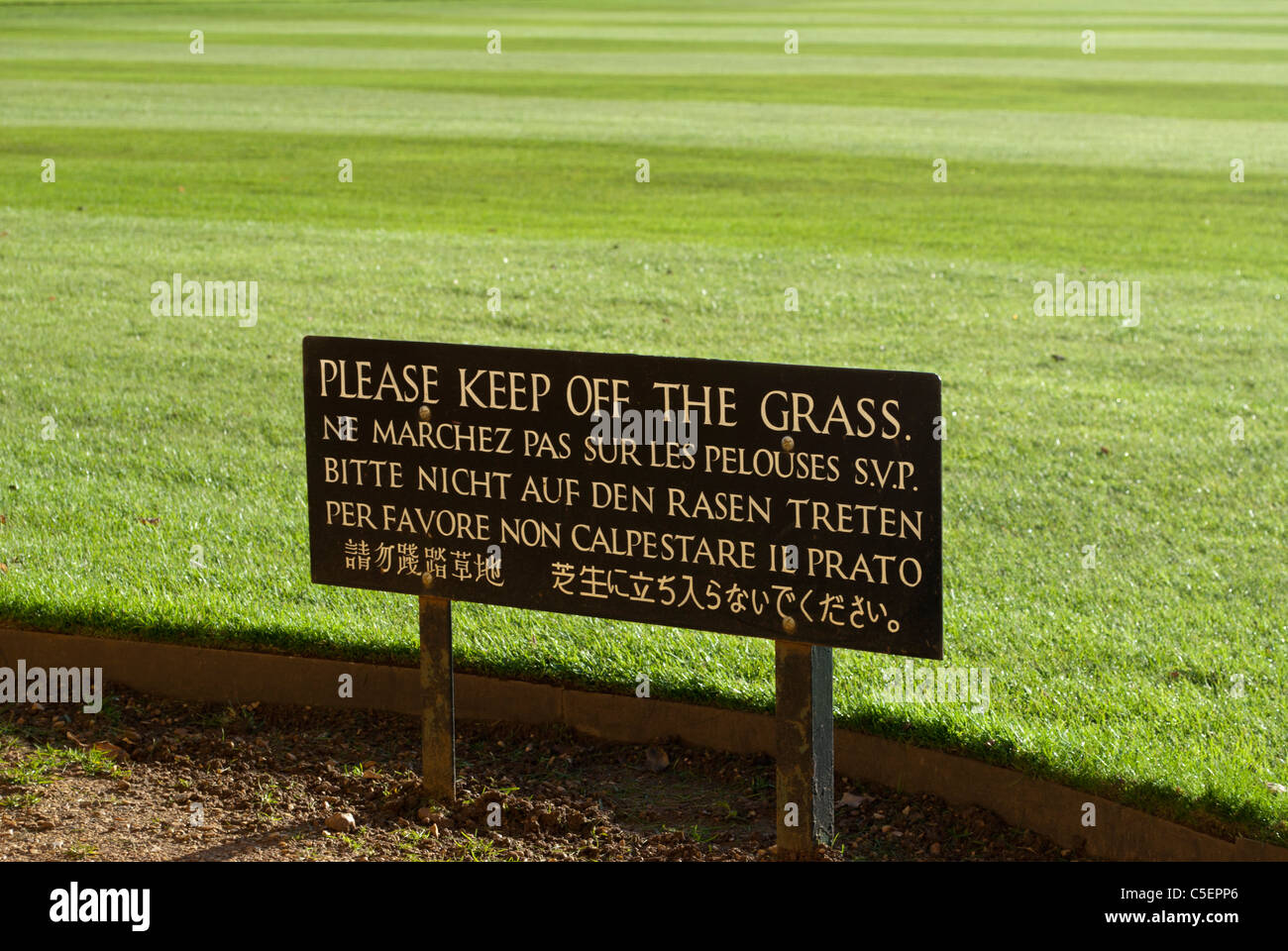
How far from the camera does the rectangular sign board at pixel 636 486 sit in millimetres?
4004

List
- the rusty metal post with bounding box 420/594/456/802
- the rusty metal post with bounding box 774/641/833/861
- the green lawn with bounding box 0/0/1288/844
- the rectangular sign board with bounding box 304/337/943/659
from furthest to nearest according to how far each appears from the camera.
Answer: the green lawn with bounding box 0/0/1288/844, the rusty metal post with bounding box 420/594/456/802, the rusty metal post with bounding box 774/641/833/861, the rectangular sign board with bounding box 304/337/943/659

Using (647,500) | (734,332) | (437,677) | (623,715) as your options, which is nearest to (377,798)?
(437,677)

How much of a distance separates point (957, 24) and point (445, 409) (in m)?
59.2

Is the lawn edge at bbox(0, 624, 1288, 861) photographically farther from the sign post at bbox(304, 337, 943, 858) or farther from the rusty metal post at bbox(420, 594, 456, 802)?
the rusty metal post at bbox(420, 594, 456, 802)

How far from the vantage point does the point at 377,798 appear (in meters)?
4.68

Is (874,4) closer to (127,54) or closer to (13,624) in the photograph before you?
(127,54)

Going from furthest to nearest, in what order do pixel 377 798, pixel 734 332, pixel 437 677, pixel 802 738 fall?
1. pixel 734 332
2. pixel 377 798
3. pixel 437 677
4. pixel 802 738

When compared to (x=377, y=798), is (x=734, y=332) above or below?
above

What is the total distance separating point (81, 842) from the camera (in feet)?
14.3

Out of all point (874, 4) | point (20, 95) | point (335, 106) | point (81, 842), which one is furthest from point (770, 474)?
point (874, 4)

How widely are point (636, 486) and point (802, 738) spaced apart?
794mm

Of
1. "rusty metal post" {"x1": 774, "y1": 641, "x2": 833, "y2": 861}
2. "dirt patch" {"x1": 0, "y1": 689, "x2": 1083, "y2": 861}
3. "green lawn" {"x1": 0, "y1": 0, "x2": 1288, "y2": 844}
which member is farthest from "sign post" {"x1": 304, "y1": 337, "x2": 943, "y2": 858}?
"green lawn" {"x1": 0, "y1": 0, "x2": 1288, "y2": 844}

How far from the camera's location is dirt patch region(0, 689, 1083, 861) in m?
4.36

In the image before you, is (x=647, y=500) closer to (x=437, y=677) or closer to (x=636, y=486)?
(x=636, y=486)
